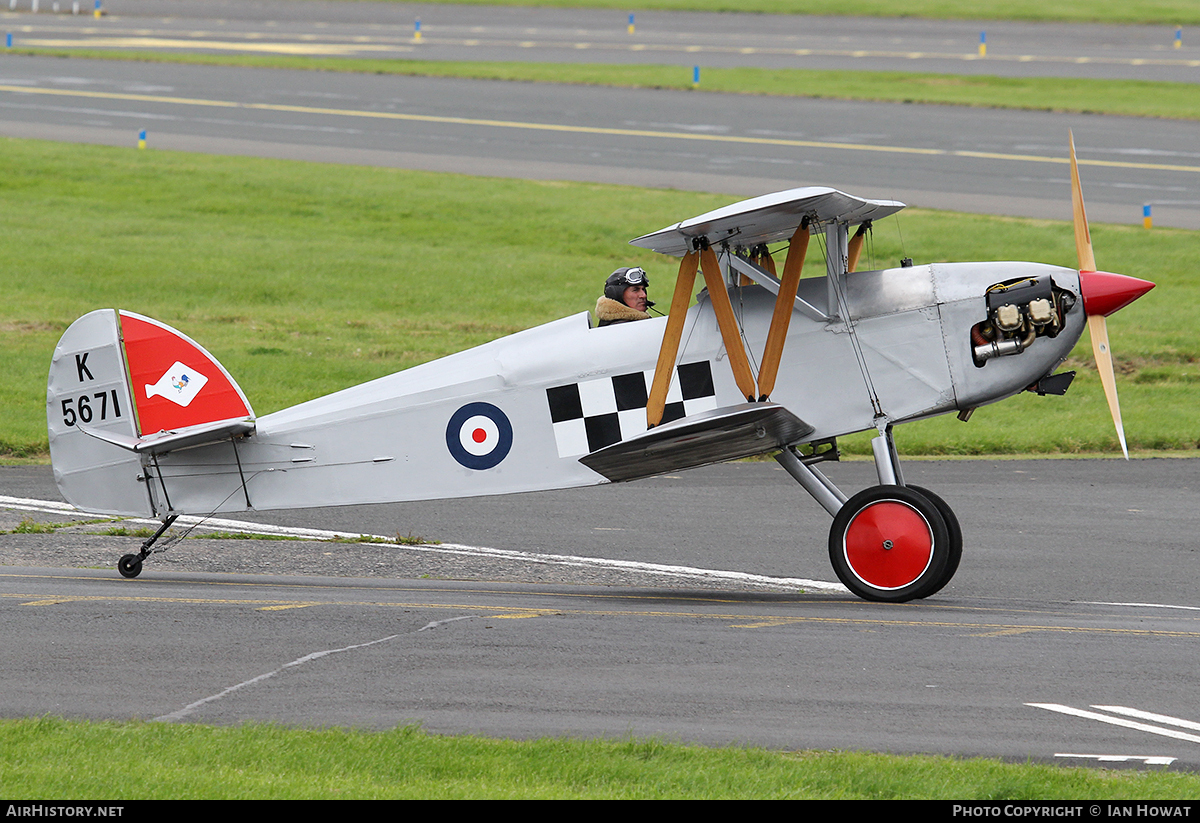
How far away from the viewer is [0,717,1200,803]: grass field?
6.30m

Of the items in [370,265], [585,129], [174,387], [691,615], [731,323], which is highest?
[585,129]

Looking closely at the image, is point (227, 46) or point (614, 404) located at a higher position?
point (227, 46)

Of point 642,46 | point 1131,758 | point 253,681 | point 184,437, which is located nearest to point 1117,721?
point 1131,758

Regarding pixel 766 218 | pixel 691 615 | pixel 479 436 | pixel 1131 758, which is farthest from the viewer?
pixel 479 436

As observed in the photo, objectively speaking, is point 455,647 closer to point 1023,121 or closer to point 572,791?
point 572,791

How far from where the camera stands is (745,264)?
34.7ft

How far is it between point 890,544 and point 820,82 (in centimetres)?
3428

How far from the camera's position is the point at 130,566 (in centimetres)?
1145

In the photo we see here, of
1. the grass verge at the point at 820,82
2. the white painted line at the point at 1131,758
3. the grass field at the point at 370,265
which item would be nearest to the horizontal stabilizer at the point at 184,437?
the white painted line at the point at 1131,758

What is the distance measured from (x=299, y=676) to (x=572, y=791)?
2.38 meters

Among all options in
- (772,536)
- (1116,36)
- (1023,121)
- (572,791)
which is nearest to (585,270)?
(772,536)

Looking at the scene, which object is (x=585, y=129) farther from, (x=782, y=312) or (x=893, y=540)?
(x=893, y=540)

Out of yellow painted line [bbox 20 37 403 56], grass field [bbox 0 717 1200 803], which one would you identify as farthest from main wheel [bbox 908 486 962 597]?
yellow painted line [bbox 20 37 403 56]

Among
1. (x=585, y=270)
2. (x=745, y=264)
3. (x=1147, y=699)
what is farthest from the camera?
(x=585, y=270)
